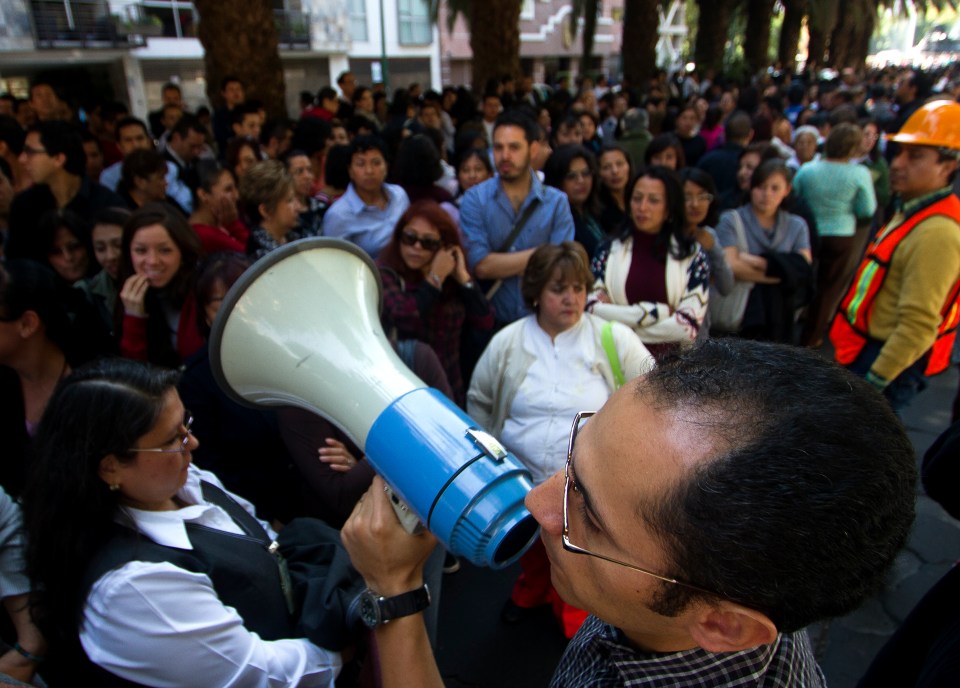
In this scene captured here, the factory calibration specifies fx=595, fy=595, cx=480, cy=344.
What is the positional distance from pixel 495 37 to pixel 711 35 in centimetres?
866

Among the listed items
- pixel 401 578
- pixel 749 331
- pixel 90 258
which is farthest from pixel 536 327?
pixel 90 258

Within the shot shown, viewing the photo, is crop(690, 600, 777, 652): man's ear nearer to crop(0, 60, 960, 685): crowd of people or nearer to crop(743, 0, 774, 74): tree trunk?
crop(0, 60, 960, 685): crowd of people

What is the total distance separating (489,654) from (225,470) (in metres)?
1.24

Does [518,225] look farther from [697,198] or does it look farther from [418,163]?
[418,163]

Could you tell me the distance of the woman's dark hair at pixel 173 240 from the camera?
98.5 inches

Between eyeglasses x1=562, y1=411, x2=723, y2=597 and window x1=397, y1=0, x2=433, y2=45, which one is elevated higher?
window x1=397, y1=0, x2=433, y2=45

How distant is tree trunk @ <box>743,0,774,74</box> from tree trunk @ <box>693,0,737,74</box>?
6.35 ft

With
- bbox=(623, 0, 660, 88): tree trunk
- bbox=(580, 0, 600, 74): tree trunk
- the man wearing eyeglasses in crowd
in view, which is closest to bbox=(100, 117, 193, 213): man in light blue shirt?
the man wearing eyeglasses in crowd

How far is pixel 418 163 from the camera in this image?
3893mm

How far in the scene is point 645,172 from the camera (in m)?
2.93

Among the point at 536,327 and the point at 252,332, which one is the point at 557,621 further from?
the point at 252,332

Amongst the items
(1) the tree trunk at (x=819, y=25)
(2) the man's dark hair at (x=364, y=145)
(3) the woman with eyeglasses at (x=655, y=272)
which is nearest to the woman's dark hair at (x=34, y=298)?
(2) the man's dark hair at (x=364, y=145)

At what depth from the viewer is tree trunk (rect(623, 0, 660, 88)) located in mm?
12867

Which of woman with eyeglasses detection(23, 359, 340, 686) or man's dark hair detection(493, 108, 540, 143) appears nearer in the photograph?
woman with eyeglasses detection(23, 359, 340, 686)
